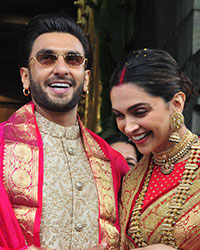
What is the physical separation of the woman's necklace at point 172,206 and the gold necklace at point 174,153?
0.02 meters

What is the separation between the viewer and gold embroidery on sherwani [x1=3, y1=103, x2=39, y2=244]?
218cm

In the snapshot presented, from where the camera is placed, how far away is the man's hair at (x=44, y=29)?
255 cm

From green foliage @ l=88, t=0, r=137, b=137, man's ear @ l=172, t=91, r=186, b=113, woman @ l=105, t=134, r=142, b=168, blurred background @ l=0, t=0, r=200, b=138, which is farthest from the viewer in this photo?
green foliage @ l=88, t=0, r=137, b=137

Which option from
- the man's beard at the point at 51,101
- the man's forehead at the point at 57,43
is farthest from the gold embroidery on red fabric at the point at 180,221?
the man's forehead at the point at 57,43

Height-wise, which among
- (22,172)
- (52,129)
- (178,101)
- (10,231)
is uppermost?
(178,101)

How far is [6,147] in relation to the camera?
2338mm

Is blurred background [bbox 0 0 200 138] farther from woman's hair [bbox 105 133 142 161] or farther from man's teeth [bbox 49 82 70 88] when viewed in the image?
man's teeth [bbox 49 82 70 88]

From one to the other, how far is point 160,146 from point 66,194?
0.47m

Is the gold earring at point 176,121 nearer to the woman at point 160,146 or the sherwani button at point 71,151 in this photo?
the woman at point 160,146

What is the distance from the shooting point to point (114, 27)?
4.38 meters

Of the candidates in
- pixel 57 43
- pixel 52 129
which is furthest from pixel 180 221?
pixel 57 43

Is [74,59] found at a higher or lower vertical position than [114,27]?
lower

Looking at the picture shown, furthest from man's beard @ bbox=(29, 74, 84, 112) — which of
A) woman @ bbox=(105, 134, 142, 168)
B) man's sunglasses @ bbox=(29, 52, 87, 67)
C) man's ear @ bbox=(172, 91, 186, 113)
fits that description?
woman @ bbox=(105, 134, 142, 168)

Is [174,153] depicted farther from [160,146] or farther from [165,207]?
[165,207]
